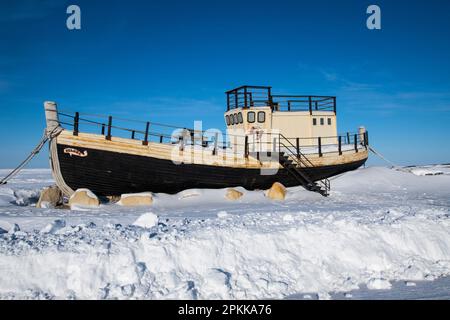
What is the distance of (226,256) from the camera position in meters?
6.49

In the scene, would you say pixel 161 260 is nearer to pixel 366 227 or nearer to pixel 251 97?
pixel 366 227

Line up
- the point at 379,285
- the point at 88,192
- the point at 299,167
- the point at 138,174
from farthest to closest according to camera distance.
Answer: the point at 299,167
the point at 138,174
the point at 88,192
the point at 379,285

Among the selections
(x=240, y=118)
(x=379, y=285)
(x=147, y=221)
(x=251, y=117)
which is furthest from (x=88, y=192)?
(x=379, y=285)

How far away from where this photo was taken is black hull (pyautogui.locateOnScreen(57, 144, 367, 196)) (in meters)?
13.0

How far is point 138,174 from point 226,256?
A: 796 cm

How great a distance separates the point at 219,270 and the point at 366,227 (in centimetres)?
376

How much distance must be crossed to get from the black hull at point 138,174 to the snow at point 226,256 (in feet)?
14.7

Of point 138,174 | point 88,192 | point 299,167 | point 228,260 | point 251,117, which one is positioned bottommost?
point 228,260

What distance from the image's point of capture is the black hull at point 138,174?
42.5 ft

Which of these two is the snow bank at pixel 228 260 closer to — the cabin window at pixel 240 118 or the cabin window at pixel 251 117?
the cabin window at pixel 251 117

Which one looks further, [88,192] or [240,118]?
[240,118]

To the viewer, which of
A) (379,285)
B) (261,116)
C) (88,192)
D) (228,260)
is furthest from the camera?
(261,116)

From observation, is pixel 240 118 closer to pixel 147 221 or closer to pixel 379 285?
pixel 147 221

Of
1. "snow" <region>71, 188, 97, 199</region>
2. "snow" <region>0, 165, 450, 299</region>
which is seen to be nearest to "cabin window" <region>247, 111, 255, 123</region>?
"snow" <region>71, 188, 97, 199</region>
